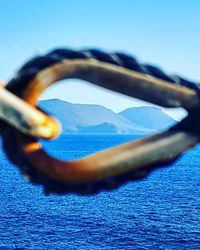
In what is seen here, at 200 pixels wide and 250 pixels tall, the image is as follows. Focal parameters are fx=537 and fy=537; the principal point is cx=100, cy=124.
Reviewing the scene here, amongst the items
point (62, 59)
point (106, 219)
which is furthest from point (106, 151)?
point (106, 219)

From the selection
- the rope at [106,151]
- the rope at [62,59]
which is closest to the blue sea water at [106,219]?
the rope at [106,151]

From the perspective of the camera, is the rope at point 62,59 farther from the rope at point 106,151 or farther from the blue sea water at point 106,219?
the blue sea water at point 106,219

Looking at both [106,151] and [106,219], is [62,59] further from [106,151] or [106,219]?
[106,219]

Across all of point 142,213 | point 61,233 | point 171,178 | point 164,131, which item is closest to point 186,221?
point 142,213

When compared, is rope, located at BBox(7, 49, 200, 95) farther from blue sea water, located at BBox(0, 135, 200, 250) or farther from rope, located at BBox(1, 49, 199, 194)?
blue sea water, located at BBox(0, 135, 200, 250)

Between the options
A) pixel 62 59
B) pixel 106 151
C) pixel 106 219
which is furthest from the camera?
pixel 106 219

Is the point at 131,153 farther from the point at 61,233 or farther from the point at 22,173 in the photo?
the point at 61,233
